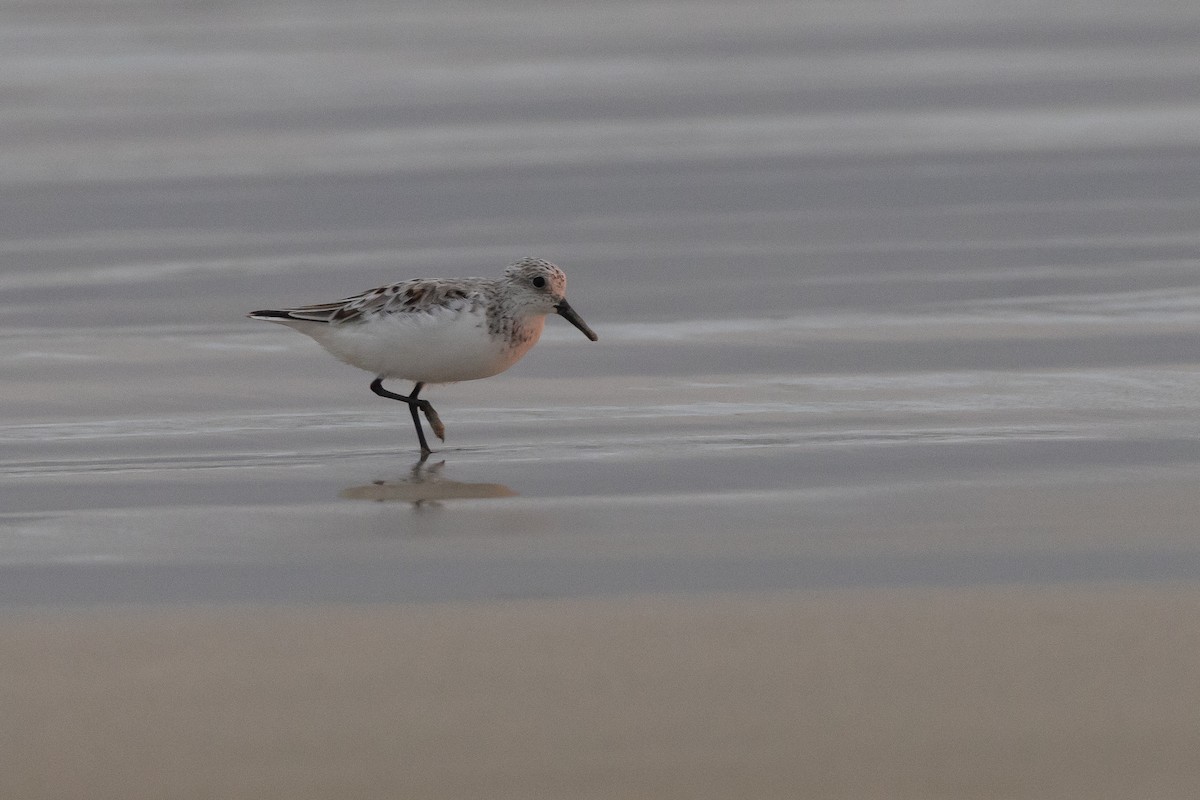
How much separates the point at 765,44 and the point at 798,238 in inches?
308

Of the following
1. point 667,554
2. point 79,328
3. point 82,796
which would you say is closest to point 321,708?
point 82,796

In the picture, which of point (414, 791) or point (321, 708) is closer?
point (414, 791)

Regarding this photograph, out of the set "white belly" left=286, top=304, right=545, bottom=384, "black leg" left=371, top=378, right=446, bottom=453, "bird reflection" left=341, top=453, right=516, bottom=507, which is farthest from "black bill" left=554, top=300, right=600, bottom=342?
"bird reflection" left=341, top=453, right=516, bottom=507

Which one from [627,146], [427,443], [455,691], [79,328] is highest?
[627,146]

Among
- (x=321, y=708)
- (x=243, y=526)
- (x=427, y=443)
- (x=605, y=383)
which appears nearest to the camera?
(x=321, y=708)

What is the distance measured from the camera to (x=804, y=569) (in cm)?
584

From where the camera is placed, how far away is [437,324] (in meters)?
→ 7.80

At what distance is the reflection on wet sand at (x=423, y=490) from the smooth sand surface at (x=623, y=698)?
52.9 inches

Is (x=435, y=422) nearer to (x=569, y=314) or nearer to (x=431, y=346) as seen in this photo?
(x=431, y=346)

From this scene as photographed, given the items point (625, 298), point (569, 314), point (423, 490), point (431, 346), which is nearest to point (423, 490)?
point (423, 490)

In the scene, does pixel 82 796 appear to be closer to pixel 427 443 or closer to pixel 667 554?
pixel 667 554

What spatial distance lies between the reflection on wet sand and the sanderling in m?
0.58

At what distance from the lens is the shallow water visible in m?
6.25

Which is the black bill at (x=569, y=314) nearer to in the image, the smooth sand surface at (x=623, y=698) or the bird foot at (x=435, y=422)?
the bird foot at (x=435, y=422)
